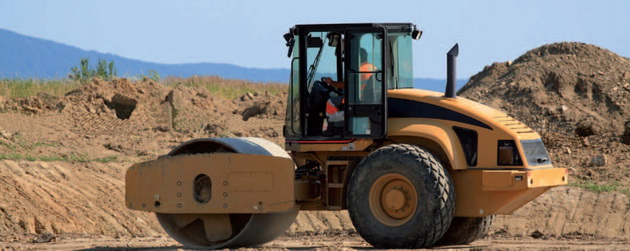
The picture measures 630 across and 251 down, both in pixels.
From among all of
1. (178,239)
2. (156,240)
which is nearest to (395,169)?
(178,239)

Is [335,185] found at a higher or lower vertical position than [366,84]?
lower

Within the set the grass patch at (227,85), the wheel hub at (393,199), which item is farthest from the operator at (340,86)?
the grass patch at (227,85)

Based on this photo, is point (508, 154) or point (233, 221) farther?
point (233, 221)

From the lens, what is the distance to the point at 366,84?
11641 millimetres

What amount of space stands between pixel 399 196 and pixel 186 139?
43.6 ft

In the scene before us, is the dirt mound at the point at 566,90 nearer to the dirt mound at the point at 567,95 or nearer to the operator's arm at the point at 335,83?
the dirt mound at the point at 567,95

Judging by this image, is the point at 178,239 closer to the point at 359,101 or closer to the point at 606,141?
the point at 359,101

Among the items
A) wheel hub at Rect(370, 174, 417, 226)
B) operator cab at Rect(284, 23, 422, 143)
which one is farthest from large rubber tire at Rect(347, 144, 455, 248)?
operator cab at Rect(284, 23, 422, 143)

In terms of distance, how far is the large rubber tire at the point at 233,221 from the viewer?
479 inches

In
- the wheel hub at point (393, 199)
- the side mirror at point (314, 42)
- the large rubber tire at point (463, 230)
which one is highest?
the side mirror at point (314, 42)

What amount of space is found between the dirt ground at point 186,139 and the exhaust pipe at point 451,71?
1.78 metres

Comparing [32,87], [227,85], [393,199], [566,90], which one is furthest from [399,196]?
[227,85]

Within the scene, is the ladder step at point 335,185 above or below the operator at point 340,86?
below

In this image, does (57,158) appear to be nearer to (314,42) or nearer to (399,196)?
(314,42)
